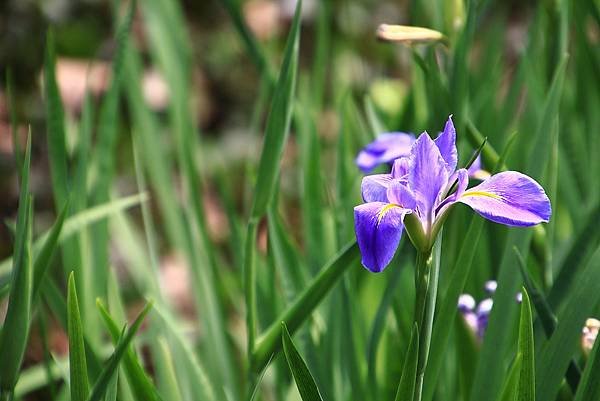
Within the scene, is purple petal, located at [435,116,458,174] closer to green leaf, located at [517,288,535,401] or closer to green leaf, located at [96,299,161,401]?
green leaf, located at [517,288,535,401]

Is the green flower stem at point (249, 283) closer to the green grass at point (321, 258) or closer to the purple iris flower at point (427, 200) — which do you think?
the green grass at point (321, 258)

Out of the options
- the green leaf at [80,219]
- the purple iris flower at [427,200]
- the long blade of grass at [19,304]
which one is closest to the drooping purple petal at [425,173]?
the purple iris flower at [427,200]

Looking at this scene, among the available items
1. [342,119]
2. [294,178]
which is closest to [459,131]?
[342,119]

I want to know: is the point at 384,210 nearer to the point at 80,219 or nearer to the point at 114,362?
the point at 114,362

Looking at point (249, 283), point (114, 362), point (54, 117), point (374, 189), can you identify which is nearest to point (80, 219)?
point (54, 117)

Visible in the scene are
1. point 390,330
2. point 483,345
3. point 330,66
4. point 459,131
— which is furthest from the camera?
point 330,66

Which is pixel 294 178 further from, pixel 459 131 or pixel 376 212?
pixel 376 212
